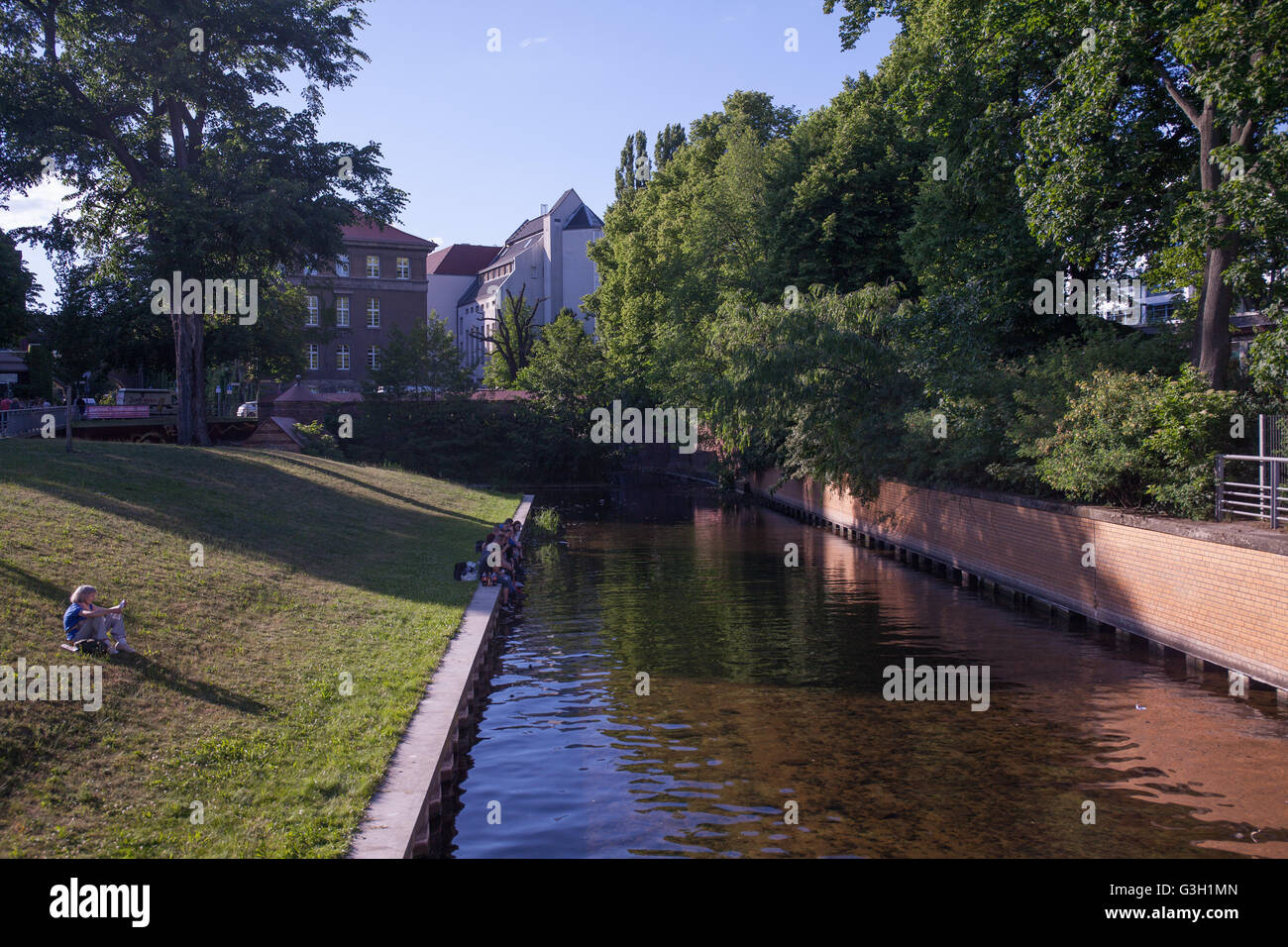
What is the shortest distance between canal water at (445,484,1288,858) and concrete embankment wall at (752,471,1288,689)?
25.5 inches

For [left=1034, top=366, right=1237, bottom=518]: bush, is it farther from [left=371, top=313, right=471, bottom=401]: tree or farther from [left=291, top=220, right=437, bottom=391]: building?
[left=291, top=220, right=437, bottom=391]: building

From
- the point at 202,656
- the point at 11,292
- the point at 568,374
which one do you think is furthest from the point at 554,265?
the point at 202,656

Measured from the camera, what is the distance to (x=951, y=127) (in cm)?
2652

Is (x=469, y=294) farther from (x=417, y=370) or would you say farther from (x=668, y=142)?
(x=417, y=370)

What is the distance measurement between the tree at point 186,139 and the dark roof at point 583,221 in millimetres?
77853

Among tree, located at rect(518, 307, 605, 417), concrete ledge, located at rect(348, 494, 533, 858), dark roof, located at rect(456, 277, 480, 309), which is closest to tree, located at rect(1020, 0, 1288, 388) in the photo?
concrete ledge, located at rect(348, 494, 533, 858)

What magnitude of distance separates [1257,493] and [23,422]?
34061mm

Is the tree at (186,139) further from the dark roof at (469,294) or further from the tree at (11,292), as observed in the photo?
the dark roof at (469,294)

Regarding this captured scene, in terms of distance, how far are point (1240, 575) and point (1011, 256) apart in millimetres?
13290

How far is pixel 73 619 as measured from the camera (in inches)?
421

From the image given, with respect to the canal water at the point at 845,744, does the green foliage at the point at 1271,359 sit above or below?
above

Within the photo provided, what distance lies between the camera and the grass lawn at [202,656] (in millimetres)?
7715

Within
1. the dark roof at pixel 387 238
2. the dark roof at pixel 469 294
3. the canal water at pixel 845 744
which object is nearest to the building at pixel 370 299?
the dark roof at pixel 387 238

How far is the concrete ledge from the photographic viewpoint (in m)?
7.54
